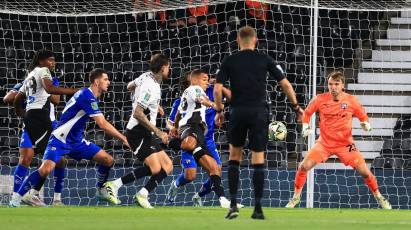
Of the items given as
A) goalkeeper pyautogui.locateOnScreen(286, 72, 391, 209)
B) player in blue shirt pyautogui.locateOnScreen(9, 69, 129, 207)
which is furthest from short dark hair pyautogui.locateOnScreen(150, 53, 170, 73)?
goalkeeper pyautogui.locateOnScreen(286, 72, 391, 209)

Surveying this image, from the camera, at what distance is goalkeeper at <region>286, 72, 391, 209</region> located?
568 inches

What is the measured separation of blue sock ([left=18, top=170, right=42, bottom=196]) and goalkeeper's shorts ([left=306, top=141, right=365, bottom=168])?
3.82 meters

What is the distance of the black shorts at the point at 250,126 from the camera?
384 inches

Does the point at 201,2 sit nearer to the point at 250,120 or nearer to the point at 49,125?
the point at 49,125

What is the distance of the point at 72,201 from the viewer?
16.7 metres

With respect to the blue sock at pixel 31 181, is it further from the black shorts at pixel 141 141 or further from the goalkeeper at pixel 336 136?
the goalkeeper at pixel 336 136

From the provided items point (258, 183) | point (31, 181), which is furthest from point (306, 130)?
point (258, 183)

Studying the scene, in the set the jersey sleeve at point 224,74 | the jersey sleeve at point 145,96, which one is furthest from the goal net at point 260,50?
the jersey sleeve at point 224,74

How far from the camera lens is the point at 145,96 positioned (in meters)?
12.6

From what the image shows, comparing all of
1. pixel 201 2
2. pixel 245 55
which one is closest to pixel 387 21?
pixel 201 2

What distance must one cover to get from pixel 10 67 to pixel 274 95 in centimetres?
493

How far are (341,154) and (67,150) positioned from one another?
12.7 ft

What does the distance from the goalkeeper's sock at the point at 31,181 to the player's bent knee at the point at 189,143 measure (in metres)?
2.00

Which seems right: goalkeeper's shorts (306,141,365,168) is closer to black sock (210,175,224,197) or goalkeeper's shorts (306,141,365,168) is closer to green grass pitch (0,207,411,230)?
black sock (210,175,224,197)
